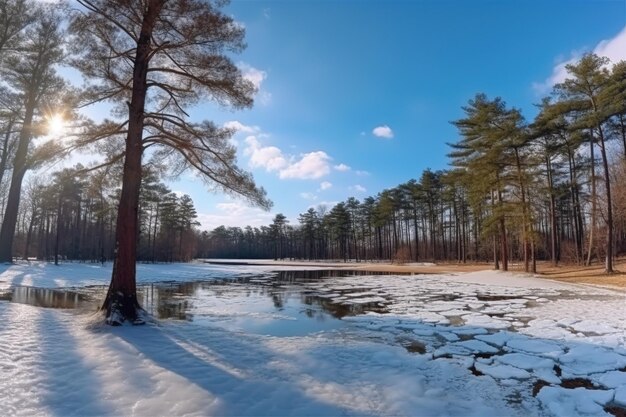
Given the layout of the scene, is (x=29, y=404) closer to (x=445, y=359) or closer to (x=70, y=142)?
(x=445, y=359)

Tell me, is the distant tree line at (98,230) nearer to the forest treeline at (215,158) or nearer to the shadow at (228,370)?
the forest treeline at (215,158)

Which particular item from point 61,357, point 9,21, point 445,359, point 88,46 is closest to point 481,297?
point 445,359

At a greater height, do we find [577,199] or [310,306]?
[577,199]

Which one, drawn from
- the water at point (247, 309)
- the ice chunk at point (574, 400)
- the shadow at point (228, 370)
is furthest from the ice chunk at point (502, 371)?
the water at point (247, 309)

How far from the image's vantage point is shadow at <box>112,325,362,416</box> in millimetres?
3475

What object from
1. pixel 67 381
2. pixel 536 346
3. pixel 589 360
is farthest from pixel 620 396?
pixel 67 381

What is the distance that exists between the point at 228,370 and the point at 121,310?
3507mm

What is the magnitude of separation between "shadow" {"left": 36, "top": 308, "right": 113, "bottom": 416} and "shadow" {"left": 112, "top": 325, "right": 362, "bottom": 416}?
2.31ft

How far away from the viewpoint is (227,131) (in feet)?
27.9

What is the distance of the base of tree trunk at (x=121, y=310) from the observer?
6701 millimetres

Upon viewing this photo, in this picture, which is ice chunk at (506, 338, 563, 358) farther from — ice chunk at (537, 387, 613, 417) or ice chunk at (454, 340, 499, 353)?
ice chunk at (537, 387, 613, 417)

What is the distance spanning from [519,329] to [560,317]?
2.05 metres

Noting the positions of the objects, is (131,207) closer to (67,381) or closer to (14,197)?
(67,381)

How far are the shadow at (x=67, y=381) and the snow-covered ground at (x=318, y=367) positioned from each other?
0.02 meters
